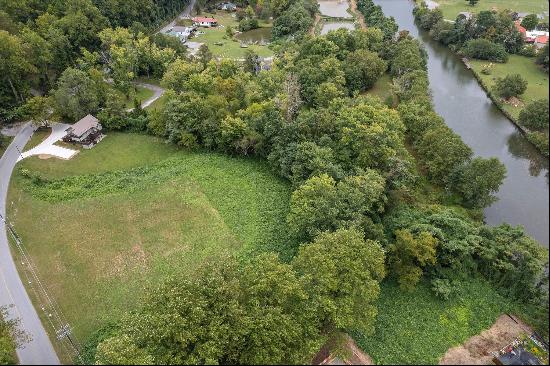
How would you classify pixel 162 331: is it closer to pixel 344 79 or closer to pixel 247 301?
pixel 247 301

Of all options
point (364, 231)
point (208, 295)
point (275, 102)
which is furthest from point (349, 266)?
point (275, 102)

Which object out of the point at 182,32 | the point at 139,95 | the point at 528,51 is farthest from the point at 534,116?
the point at 182,32

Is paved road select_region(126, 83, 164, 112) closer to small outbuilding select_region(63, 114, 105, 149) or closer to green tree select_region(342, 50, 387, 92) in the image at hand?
small outbuilding select_region(63, 114, 105, 149)

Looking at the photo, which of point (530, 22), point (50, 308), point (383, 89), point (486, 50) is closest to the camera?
point (50, 308)

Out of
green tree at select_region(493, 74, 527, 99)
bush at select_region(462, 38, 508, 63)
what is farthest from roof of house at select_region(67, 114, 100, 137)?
bush at select_region(462, 38, 508, 63)

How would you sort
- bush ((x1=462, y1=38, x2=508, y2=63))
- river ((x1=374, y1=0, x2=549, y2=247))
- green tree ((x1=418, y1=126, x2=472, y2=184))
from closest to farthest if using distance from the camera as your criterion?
1. river ((x1=374, y1=0, x2=549, y2=247))
2. green tree ((x1=418, y1=126, x2=472, y2=184))
3. bush ((x1=462, y1=38, x2=508, y2=63))

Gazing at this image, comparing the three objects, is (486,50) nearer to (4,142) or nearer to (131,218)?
(131,218)
